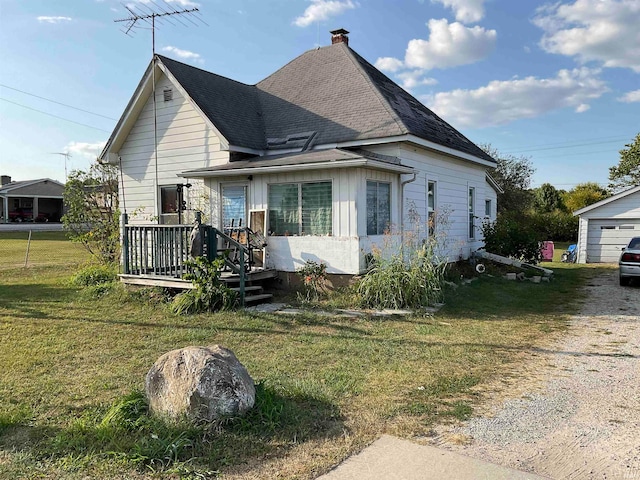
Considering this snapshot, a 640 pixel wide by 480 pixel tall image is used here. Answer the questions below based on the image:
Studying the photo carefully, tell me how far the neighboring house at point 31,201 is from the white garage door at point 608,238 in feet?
165

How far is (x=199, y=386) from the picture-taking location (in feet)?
13.8

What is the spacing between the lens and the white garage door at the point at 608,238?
2275 centimetres

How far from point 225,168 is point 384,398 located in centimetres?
835

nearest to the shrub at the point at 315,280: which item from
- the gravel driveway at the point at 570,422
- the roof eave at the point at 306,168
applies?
the roof eave at the point at 306,168

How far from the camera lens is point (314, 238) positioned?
11.3 metres

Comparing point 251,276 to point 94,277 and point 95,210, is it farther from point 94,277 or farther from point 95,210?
point 95,210

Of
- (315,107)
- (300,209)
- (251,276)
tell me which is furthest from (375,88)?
(251,276)

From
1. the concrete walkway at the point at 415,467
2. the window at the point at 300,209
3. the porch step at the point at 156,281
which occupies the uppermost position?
the window at the point at 300,209

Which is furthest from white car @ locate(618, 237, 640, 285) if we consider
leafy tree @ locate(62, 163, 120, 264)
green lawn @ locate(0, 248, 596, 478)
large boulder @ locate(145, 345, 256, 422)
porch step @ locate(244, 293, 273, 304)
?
leafy tree @ locate(62, 163, 120, 264)

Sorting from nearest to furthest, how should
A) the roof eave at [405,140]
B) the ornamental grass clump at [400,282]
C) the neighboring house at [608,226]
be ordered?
the ornamental grass clump at [400,282], the roof eave at [405,140], the neighboring house at [608,226]

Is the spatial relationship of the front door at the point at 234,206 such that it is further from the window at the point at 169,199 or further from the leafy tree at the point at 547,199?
the leafy tree at the point at 547,199

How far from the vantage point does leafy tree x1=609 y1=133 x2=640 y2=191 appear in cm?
4050

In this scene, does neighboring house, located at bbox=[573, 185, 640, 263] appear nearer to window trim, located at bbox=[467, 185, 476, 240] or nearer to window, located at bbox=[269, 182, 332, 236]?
window trim, located at bbox=[467, 185, 476, 240]

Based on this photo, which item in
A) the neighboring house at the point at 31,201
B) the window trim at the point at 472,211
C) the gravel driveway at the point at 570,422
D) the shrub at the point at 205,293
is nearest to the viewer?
the gravel driveway at the point at 570,422
